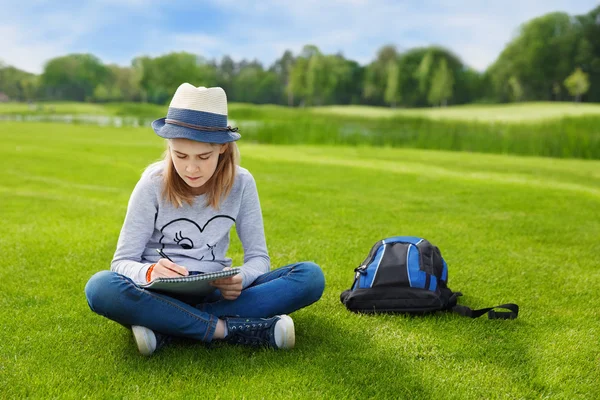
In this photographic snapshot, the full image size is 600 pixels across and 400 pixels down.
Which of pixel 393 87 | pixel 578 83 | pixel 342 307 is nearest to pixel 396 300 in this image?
pixel 342 307

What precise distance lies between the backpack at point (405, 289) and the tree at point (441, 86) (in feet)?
126

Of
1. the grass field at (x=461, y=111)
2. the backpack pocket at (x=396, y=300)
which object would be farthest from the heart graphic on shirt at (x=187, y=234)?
the grass field at (x=461, y=111)

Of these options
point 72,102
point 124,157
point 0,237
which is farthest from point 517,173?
point 72,102

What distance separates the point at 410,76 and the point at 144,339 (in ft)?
140

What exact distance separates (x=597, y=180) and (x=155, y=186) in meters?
9.86

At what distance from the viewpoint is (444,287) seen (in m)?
3.73

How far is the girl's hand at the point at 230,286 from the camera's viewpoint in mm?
2818

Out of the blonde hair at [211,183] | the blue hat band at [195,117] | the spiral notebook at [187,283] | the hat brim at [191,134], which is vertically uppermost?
the blue hat band at [195,117]

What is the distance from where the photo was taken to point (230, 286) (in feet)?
9.39

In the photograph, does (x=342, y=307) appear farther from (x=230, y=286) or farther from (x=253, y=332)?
(x=230, y=286)

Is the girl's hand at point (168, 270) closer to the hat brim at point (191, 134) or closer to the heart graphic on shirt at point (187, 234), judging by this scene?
the heart graphic on shirt at point (187, 234)

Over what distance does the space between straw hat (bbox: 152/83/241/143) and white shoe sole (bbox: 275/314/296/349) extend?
0.92 meters

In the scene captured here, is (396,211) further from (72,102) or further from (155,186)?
(72,102)

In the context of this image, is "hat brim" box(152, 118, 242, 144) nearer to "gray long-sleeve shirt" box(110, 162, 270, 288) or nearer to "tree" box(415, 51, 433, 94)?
"gray long-sleeve shirt" box(110, 162, 270, 288)
